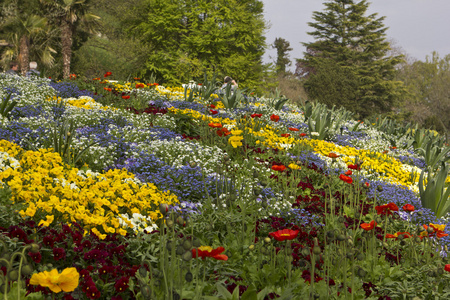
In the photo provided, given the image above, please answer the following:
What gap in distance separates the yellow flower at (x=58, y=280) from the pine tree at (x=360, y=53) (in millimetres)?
27200

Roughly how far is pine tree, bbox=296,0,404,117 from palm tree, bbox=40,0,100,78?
623 inches

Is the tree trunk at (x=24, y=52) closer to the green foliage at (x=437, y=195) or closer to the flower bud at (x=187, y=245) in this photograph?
the green foliage at (x=437, y=195)

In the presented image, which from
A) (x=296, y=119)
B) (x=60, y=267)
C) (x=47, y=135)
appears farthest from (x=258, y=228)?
(x=296, y=119)

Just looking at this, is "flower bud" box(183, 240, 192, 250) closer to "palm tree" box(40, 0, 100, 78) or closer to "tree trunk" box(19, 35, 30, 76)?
"palm tree" box(40, 0, 100, 78)

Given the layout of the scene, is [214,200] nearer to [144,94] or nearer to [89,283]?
[89,283]

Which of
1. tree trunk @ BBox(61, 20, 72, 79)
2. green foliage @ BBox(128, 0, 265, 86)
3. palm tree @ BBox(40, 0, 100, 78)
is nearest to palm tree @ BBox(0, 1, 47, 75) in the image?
palm tree @ BBox(40, 0, 100, 78)

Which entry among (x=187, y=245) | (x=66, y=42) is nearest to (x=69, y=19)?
(x=66, y=42)

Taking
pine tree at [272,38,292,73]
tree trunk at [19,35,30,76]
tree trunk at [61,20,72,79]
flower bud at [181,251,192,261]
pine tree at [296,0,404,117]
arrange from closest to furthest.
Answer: flower bud at [181,251,192,261] < tree trunk at [61,20,72,79] < tree trunk at [19,35,30,76] < pine tree at [296,0,404,117] < pine tree at [272,38,292,73]

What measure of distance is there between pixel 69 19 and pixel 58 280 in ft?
68.2

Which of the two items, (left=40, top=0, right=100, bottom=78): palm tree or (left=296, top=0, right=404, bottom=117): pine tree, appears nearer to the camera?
(left=40, top=0, right=100, bottom=78): palm tree

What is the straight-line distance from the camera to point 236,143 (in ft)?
14.1

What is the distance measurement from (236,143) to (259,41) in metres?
18.6

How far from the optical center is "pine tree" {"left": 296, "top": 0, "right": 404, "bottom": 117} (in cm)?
2880

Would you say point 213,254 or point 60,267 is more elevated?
point 213,254
